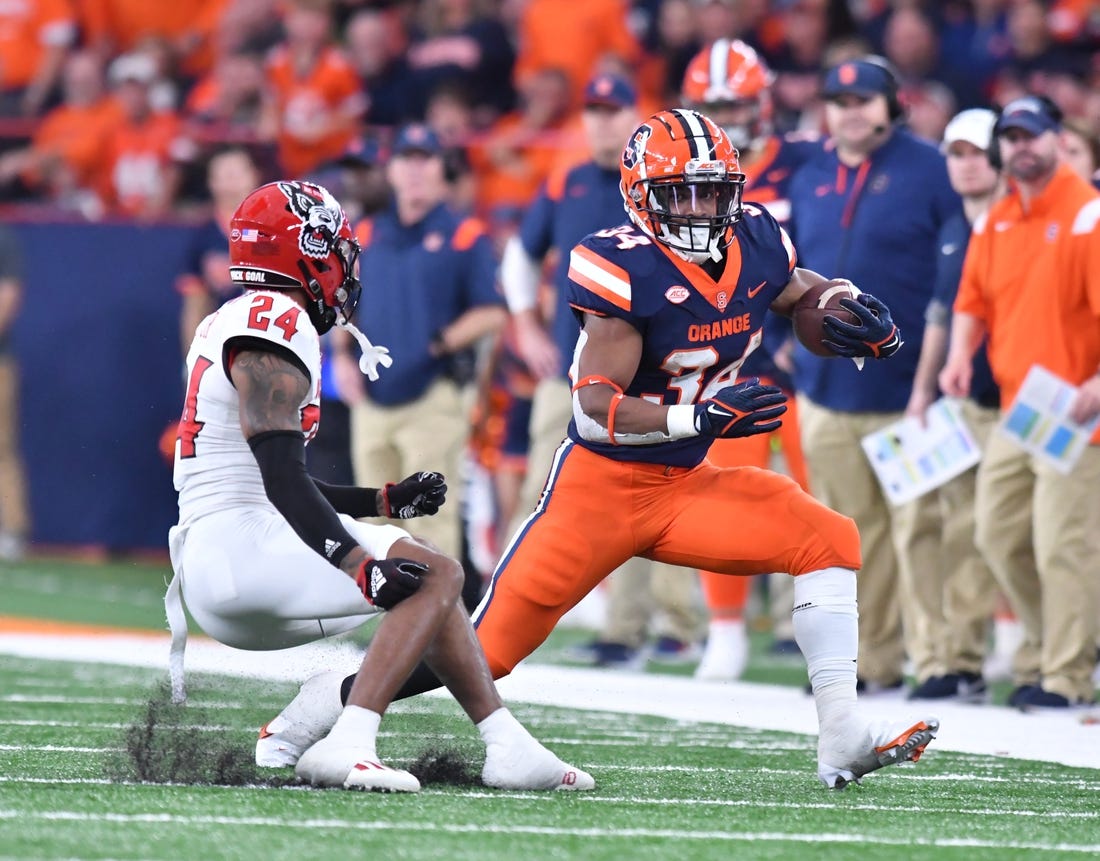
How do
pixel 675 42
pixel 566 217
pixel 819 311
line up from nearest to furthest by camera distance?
pixel 819 311
pixel 566 217
pixel 675 42

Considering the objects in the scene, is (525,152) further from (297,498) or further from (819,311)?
(297,498)

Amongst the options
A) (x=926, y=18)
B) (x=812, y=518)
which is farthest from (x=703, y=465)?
(x=926, y=18)

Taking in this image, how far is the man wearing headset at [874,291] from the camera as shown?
7570 millimetres

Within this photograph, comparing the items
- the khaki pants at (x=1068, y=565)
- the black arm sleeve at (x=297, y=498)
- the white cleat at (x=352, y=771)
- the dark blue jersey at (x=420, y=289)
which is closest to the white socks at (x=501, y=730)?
the white cleat at (x=352, y=771)

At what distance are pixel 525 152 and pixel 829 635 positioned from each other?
7365 mm

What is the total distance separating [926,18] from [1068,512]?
531 cm

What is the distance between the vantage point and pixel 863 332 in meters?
5.14

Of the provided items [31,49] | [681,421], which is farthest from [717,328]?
[31,49]

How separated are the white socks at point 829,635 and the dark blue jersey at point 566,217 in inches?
133

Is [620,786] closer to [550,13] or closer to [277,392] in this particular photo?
[277,392]

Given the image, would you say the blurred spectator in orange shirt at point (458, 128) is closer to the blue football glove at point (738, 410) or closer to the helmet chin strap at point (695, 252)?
the helmet chin strap at point (695, 252)

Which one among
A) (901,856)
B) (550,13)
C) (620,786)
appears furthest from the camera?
(550,13)

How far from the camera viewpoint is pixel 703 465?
17.4 ft

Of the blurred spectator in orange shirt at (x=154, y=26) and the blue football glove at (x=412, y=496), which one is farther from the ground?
the blurred spectator in orange shirt at (x=154, y=26)
